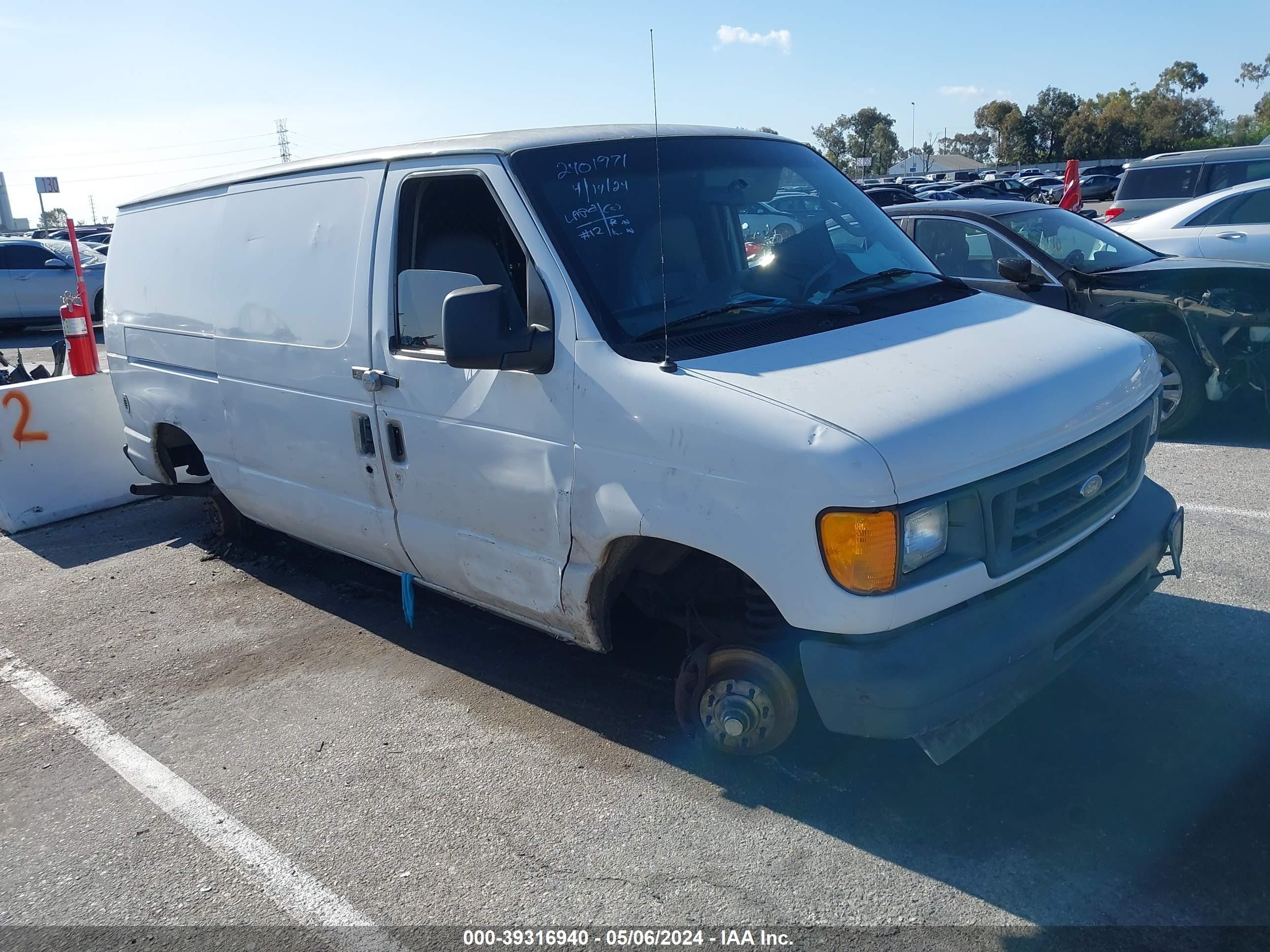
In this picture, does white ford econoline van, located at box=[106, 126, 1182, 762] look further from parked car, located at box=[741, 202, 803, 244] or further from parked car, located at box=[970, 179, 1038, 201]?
parked car, located at box=[970, 179, 1038, 201]

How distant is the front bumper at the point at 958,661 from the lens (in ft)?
9.33

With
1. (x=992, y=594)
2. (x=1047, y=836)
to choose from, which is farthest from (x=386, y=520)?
(x=1047, y=836)

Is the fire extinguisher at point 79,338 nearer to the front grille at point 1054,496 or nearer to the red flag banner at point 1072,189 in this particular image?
the front grille at point 1054,496

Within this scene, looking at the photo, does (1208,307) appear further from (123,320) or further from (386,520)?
(123,320)

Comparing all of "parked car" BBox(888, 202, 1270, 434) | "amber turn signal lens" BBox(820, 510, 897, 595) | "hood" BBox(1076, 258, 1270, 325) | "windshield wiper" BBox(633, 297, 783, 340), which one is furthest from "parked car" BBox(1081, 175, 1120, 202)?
"amber turn signal lens" BBox(820, 510, 897, 595)

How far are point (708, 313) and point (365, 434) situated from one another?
62.2 inches

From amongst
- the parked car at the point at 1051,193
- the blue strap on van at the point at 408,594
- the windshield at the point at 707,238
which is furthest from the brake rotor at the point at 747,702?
the parked car at the point at 1051,193

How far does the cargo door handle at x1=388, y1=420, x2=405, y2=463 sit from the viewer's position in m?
4.01

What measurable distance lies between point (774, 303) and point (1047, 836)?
193 centimetres

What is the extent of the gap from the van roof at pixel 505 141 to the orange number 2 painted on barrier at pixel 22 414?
317 centimetres

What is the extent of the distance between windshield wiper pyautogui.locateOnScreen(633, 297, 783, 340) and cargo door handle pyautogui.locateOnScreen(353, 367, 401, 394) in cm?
113

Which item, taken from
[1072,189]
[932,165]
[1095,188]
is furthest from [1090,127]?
[1072,189]

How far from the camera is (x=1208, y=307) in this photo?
698 centimetres

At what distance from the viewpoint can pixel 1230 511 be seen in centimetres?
564
